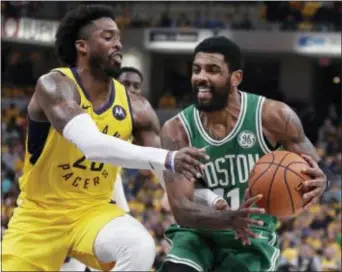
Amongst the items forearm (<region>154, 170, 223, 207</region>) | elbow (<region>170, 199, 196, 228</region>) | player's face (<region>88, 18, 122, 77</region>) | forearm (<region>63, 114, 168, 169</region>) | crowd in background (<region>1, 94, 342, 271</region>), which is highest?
player's face (<region>88, 18, 122, 77</region>)

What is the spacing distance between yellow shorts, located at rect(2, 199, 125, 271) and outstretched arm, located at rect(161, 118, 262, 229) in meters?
0.39

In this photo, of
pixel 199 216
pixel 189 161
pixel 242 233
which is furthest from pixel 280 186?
pixel 189 161

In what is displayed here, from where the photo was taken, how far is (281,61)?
67.6 ft

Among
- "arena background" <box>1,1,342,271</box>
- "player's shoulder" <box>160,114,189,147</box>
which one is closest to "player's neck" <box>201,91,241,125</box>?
"player's shoulder" <box>160,114,189,147</box>

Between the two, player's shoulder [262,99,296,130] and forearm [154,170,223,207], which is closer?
forearm [154,170,223,207]

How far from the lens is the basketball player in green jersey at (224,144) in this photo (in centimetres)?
410

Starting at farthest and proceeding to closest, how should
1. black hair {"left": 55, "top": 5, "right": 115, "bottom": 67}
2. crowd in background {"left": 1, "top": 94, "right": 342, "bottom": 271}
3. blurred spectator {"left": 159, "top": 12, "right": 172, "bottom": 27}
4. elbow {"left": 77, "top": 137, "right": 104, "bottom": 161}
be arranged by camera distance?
1. blurred spectator {"left": 159, "top": 12, "right": 172, "bottom": 27}
2. crowd in background {"left": 1, "top": 94, "right": 342, "bottom": 271}
3. black hair {"left": 55, "top": 5, "right": 115, "bottom": 67}
4. elbow {"left": 77, "top": 137, "right": 104, "bottom": 161}

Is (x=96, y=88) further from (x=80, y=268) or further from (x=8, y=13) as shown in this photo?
(x=8, y=13)

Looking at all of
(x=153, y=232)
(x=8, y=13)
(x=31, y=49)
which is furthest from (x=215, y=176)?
(x=31, y=49)

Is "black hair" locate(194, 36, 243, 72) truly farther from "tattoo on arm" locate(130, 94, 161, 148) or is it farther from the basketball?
the basketball

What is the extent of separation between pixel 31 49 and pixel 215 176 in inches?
645

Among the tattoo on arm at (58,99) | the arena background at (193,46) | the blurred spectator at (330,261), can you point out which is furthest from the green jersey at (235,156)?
the arena background at (193,46)

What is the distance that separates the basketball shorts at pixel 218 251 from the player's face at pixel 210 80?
0.65m

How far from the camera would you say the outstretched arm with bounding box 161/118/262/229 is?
375 cm
